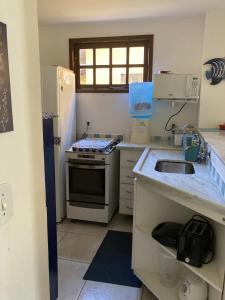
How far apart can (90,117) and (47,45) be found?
1112mm

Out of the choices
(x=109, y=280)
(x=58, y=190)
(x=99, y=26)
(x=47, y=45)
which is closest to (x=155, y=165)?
(x=109, y=280)

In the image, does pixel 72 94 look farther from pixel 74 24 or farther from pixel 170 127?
pixel 170 127

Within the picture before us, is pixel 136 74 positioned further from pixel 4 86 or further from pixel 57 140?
pixel 4 86

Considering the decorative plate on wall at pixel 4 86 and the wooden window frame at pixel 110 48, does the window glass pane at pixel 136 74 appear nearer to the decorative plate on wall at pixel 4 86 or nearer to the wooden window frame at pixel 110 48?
the wooden window frame at pixel 110 48

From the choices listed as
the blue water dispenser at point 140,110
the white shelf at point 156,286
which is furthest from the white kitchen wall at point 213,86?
the white shelf at point 156,286

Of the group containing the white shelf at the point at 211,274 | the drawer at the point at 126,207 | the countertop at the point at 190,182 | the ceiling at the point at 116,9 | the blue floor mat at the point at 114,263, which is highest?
the ceiling at the point at 116,9

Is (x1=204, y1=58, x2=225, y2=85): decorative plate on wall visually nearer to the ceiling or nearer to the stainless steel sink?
the ceiling

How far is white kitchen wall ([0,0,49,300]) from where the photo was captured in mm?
879

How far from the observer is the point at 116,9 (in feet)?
9.02

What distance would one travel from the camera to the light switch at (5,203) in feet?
2.76

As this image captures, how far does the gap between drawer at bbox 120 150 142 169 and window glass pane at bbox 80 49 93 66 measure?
4.41ft

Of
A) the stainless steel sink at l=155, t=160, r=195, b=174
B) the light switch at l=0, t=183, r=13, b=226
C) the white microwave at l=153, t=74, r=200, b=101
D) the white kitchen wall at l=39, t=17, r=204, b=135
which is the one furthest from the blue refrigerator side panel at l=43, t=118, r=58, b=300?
the white kitchen wall at l=39, t=17, r=204, b=135

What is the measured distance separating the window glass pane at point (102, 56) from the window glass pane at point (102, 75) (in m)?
0.09

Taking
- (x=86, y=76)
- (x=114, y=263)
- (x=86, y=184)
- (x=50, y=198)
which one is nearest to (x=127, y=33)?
(x=86, y=76)
